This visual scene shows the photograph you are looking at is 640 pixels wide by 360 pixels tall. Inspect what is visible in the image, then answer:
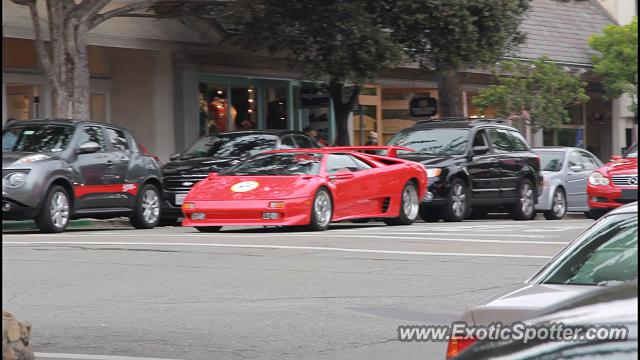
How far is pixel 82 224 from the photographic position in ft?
69.5

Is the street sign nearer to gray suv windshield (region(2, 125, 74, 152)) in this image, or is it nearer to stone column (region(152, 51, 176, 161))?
stone column (region(152, 51, 176, 161))

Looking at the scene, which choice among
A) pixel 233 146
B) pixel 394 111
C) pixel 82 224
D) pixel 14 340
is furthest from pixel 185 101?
pixel 14 340

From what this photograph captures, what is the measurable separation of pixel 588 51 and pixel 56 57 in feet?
90.7

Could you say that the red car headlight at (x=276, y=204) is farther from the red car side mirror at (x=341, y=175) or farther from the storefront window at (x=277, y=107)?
the storefront window at (x=277, y=107)

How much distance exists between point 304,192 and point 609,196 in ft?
16.9

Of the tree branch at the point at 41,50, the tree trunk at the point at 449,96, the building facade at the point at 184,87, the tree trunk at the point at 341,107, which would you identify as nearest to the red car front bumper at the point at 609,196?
the tree branch at the point at 41,50

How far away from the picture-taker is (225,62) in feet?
105

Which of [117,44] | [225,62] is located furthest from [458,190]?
[225,62]

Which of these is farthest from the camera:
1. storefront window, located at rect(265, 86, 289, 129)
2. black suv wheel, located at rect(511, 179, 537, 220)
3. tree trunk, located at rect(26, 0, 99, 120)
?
storefront window, located at rect(265, 86, 289, 129)

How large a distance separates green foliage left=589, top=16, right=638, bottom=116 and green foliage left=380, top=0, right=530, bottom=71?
12827 mm

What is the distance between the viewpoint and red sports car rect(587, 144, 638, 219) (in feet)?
61.3

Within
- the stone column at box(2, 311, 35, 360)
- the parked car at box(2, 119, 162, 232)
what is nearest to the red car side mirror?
the parked car at box(2, 119, 162, 232)

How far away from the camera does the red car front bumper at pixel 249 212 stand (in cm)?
1670

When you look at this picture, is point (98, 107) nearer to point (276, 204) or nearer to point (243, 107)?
point (243, 107)
